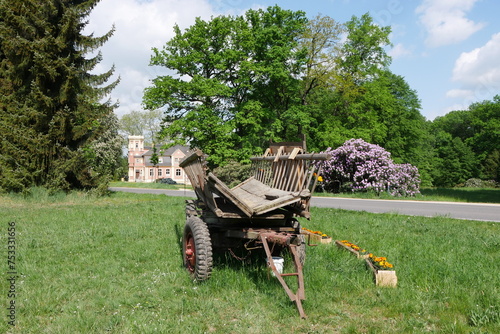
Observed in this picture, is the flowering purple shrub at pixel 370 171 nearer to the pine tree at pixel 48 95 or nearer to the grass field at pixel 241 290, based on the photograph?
the grass field at pixel 241 290

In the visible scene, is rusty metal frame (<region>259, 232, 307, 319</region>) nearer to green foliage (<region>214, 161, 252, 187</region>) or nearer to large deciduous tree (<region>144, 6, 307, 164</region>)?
green foliage (<region>214, 161, 252, 187</region>)

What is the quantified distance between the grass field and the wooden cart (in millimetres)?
320

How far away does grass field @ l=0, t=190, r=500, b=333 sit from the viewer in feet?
12.0

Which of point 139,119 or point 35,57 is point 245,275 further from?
point 139,119

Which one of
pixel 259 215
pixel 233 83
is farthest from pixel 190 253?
pixel 233 83

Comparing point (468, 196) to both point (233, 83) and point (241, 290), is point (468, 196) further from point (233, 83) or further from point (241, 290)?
point (241, 290)

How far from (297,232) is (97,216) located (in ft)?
25.0

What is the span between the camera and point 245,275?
502 centimetres

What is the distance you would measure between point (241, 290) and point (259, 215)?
3.23 ft

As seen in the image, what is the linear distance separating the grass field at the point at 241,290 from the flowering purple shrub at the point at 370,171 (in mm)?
12342

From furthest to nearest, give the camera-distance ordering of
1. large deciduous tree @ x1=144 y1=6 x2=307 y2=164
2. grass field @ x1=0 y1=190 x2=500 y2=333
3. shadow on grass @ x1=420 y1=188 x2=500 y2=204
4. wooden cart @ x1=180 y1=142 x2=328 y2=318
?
1. large deciduous tree @ x1=144 y1=6 x2=307 y2=164
2. shadow on grass @ x1=420 y1=188 x2=500 y2=204
3. wooden cart @ x1=180 y1=142 x2=328 y2=318
4. grass field @ x1=0 y1=190 x2=500 y2=333

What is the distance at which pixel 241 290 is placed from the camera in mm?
4574

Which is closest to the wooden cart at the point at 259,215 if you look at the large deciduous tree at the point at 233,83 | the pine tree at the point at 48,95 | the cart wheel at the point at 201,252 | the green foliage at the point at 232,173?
the cart wheel at the point at 201,252

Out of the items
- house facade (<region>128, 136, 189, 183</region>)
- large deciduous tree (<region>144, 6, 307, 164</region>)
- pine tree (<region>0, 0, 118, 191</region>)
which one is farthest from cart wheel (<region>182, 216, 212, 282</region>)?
house facade (<region>128, 136, 189, 183</region>)
